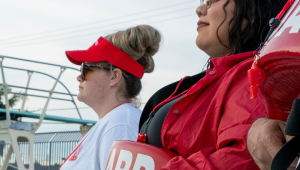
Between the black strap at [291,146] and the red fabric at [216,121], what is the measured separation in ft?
0.79

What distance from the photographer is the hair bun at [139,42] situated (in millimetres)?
2520

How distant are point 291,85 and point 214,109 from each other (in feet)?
1.47

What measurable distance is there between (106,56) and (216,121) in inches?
62.3

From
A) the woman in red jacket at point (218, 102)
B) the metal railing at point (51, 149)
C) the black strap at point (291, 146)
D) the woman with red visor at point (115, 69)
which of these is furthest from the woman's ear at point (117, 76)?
the metal railing at point (51, 149)

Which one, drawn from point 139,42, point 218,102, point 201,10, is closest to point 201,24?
point 201,10

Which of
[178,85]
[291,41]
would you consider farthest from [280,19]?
[178,85]

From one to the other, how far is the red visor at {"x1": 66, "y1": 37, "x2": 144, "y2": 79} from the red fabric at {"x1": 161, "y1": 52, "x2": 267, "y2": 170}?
127 cm

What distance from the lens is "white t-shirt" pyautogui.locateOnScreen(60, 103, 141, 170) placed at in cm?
200

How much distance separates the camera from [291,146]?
58cm

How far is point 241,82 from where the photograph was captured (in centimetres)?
103

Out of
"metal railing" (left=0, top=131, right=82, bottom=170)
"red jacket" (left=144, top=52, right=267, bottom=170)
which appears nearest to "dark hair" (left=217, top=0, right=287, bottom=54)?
"red jacket" (left=144, top=52, right=267, bottom=170)

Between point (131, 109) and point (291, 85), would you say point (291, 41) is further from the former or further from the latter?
point (131, 109)

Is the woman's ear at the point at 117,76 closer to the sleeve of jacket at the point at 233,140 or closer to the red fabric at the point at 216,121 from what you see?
the red fabric at the point at 216,121

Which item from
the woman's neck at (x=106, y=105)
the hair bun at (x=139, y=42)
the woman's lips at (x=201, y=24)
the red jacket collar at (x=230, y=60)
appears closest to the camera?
the red jacket collar at (x=230, y=60)
